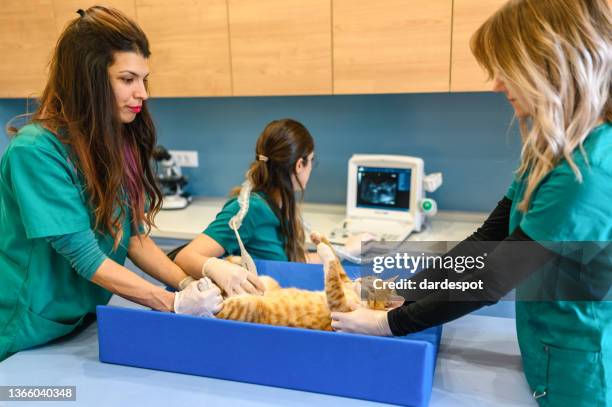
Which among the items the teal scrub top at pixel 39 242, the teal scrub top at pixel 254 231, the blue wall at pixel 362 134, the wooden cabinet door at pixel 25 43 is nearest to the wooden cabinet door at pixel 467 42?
the blue wall at pixel 362 134

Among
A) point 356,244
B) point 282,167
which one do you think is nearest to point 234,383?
point 282,167

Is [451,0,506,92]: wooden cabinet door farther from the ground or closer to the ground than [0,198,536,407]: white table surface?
farther from the ground

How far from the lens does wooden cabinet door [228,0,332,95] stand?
2.04m

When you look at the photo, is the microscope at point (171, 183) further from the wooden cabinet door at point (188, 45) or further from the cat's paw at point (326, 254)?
the cat's paw at point (326, 254)

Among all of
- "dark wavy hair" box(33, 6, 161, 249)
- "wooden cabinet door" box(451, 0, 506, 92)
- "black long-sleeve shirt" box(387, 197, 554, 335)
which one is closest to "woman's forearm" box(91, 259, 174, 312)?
"dark wavy hair" box(33, 6, 161, 249)

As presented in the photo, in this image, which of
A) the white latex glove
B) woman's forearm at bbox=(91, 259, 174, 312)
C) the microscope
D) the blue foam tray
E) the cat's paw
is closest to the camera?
the blue foam tray

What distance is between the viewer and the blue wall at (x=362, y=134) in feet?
7.36

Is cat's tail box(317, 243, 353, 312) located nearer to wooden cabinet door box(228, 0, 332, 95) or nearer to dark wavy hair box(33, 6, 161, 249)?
dark wavy hair box(33, 6, 161, 249)

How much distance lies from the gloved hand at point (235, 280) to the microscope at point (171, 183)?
4.32 feet

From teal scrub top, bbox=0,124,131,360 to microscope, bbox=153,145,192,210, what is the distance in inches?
52.8

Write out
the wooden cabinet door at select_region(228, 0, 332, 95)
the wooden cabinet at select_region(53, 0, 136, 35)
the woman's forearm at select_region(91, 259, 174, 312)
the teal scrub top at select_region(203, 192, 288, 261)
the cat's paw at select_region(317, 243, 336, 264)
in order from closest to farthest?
the woman's forearm at select_region(91, 259, 174, 312) < the cat's paw at select_region(317, 243, 336, 264) < the teal scrub top at select_region(203, 192, 288, 261) < the wooden cabinet door at select_region(228, 0, 332, 95) < the wooden cabinet at select_region(53, 0, 136, 35)

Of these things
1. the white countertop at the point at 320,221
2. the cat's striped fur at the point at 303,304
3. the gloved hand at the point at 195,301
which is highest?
the gloved hand at the point at 195,301

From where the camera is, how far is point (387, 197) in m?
2.20

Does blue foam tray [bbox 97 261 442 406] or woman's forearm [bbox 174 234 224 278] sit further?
woman's forearm [bbox 174 234 224 278]
